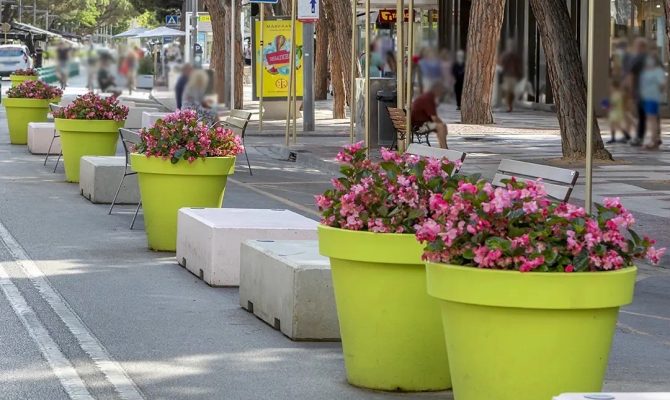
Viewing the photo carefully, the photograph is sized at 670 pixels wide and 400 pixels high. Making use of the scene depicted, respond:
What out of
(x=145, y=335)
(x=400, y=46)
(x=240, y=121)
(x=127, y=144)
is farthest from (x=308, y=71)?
(x=145, y=335)

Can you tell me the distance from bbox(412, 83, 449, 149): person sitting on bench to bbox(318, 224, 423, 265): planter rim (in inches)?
315

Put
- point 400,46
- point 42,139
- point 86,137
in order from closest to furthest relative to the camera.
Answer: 1. point 86,137
2. point 400,46
3. point 42,139

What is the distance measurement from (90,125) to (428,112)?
4.86 m

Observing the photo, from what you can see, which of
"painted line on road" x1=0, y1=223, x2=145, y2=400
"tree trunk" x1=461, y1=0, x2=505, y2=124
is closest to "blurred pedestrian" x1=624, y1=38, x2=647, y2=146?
"painted line on road" x1=0, y1=223, x2=145, y2=400

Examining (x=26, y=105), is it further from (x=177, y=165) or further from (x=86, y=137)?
(x=177, y=165)

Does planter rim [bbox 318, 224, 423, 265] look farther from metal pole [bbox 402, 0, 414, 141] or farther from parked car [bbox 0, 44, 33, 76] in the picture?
parked car [bbox 0, 44, 33, 76]

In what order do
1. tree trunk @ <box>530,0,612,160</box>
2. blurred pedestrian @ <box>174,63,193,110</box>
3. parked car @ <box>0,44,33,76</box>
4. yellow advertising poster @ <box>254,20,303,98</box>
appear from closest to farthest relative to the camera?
blurred pedestrian @ <box>174,63,193,110</box> < tree trunk @ <box>530,0,612,160</box> < yellow advertising poster @ <box>254,20,303,98</box> < parked car @ <box>0,44,33,76</box>

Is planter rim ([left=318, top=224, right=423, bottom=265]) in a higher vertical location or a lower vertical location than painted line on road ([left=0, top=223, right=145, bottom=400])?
higher

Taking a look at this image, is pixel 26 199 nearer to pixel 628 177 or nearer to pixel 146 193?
pixel 146 193

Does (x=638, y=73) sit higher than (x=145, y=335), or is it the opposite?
(x=638, y=73)

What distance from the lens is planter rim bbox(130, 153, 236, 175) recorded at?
13.2 m

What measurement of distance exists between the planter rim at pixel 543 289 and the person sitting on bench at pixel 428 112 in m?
9.25

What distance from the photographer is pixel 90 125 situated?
64.3ft

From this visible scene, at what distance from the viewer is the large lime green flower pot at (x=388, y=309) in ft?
24.0
